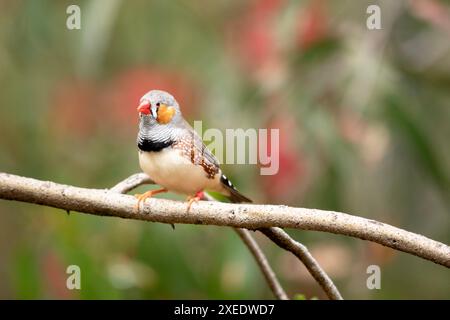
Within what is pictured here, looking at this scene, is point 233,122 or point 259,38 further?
point 259,38

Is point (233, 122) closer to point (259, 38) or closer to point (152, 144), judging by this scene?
point (259, 38)

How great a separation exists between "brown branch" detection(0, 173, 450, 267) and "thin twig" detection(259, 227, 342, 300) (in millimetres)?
56

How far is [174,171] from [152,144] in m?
0.05

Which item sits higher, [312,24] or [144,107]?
[312,24]

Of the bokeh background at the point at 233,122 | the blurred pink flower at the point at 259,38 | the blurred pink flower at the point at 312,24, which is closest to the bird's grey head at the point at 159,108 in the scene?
the bokeh background at the point at 233,122

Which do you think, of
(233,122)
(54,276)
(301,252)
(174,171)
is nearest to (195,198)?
(174,171)

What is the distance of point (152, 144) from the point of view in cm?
132

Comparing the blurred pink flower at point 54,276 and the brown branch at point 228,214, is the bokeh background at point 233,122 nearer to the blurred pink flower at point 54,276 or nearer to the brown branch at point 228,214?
the blurred pink flower at point 54,276

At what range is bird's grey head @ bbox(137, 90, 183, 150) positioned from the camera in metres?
1.23

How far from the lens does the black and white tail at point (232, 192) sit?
1.39 m

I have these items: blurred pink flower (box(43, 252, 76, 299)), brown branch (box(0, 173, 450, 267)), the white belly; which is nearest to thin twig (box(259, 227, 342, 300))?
brown branch (box(0, 173, 450, 267))

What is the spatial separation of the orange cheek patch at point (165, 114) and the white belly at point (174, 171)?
65 mm

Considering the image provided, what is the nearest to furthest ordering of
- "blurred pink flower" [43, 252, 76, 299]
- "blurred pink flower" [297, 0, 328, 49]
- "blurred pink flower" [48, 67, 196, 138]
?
1. "blurred pink flower" [43, 252, 76, 299]
2. "blurred pink flower" [297, 0, 328, 49]
3. "blurred pink flower" [48, 67, 196, 138]

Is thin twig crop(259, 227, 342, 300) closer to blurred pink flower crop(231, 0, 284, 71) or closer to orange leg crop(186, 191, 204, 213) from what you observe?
orange leg crop(186, 191, 204, 213)
